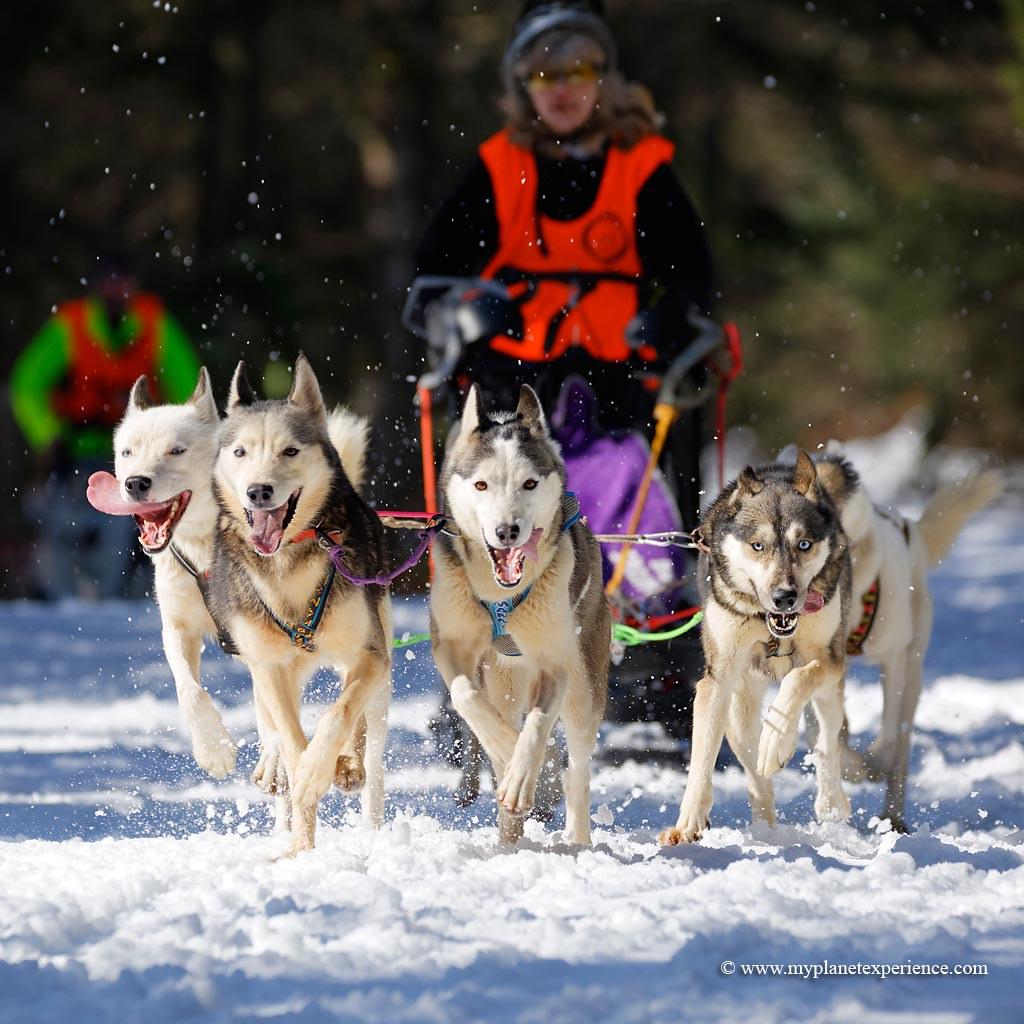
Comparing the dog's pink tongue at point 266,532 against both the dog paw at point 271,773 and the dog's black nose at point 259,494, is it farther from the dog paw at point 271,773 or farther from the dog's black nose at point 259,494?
the dog paw at point 271,773

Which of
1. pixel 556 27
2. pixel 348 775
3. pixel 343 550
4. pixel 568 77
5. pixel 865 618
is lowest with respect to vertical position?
pixel 348 775

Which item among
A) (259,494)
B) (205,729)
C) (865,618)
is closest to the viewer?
(259,494)

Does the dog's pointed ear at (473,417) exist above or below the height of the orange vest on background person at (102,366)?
below

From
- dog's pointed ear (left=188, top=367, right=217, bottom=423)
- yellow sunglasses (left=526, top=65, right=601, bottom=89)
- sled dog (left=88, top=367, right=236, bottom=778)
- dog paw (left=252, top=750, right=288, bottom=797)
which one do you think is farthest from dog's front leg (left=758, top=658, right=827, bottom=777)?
yellow sunglasses (left=526, top=65, right=601, bottom=89)

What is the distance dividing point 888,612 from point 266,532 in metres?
1.99

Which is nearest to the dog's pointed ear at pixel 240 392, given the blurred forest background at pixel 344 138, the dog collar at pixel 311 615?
the dog collar at pixel 311 615

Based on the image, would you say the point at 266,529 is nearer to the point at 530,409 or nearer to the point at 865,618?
the point at 530,409

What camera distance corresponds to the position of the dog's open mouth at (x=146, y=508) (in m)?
4.40

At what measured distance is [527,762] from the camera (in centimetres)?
416

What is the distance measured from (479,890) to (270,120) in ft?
53.3

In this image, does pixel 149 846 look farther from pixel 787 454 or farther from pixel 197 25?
pixel 197 25

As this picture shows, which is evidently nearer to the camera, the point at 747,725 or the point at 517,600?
the point at 517,600

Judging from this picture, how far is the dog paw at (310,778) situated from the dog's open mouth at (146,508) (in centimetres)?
64

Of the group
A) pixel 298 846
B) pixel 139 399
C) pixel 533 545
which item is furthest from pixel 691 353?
pixel 298 846
